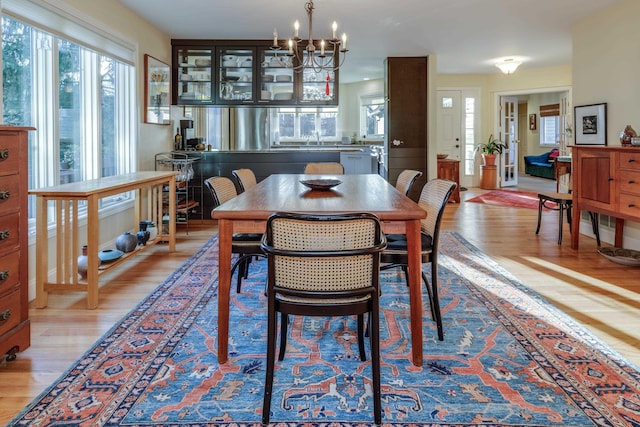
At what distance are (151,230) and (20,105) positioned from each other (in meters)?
1.68

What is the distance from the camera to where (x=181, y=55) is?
600 centimetres

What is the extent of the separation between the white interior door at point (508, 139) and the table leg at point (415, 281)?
8.57 meters

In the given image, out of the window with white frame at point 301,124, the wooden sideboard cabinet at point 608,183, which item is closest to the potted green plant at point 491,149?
the window with white frame at point 301,124

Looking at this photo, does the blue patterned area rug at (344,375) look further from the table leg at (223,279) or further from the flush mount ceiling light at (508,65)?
the flush mount ceiling light at (508,65)

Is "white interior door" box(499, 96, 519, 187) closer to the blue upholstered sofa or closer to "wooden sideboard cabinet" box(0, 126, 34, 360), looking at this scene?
the blue upholstered sofa

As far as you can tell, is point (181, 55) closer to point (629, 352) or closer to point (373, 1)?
point (373, 1)

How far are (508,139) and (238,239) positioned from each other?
874 cm

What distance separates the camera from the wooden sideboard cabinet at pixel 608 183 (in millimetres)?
3432

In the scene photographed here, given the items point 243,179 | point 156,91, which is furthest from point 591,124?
point 156,91

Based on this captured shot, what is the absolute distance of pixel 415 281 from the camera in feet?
6.55

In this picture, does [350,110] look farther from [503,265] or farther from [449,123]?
[503,265]

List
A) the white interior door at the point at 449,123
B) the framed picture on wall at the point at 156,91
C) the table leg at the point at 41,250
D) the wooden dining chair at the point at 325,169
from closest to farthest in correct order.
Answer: the table leg at the point at 41,250 < the wooden dining chair at the point at 325,169 < the framed picture on wall at the point at 156,91 < the white interior door at the point at 449,123

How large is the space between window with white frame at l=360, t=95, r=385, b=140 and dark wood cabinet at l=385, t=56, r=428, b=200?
2.30m

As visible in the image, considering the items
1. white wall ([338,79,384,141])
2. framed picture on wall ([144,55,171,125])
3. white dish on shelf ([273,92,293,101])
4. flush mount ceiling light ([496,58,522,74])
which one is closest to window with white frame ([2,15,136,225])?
framed picture on wall ([144,55,171,125])
